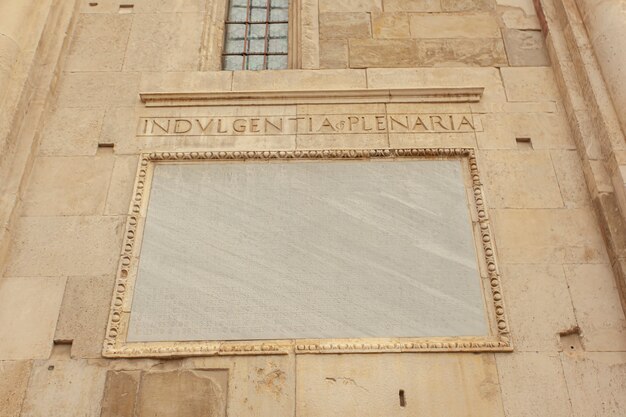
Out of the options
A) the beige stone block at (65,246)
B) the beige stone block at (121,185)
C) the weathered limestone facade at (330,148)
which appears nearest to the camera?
the weathered limestone facade at (330,148)

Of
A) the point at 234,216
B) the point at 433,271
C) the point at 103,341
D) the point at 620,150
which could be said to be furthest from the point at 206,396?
the point at 620,150

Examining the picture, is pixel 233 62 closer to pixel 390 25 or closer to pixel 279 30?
pixel 279 30

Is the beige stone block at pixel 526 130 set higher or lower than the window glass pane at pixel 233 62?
lower

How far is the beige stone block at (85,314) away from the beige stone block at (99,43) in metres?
2.90

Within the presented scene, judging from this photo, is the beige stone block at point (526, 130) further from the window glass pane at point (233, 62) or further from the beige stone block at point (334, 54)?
the window glass pane at point (233, 62)

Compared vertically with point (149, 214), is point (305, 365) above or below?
below

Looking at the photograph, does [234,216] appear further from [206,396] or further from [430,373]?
[430,373]

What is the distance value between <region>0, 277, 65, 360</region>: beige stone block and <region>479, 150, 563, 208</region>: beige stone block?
4.36 metres

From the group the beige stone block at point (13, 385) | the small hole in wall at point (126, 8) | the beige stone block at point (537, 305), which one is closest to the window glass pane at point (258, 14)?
the small hole in wall at point (126, 8)

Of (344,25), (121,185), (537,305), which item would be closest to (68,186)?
(121,185)

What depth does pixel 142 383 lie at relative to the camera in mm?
5230

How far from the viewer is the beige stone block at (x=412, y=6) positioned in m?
7.97

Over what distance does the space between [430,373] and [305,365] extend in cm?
109

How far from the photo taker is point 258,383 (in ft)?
17.2
